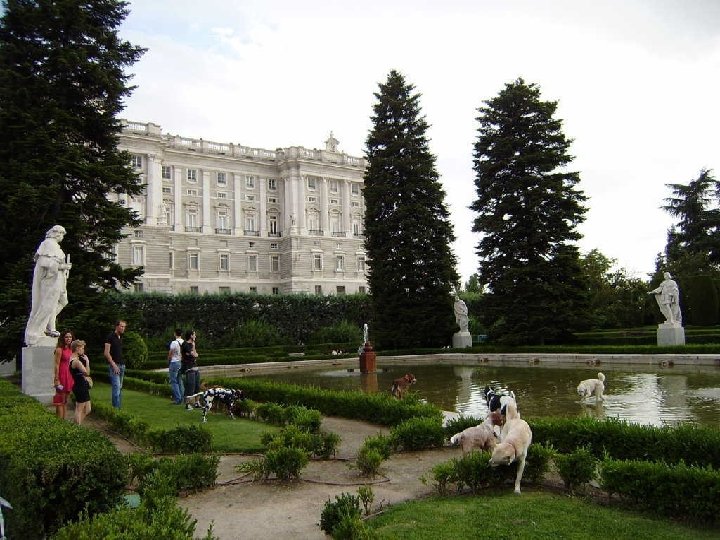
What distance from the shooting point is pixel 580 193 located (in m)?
28.8

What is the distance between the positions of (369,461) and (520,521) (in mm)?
1971

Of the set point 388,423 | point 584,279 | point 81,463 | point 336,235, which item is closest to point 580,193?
point 584,279

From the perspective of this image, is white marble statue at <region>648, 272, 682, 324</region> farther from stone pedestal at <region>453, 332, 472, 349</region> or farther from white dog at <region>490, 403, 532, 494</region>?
white dog at <region>490, 403, 532, 494</region>

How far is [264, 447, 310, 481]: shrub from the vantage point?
617cm

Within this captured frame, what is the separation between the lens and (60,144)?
1808 cm

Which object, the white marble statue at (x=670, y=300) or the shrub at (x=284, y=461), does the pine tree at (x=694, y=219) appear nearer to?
the white marble statue at (x=670, y=300)

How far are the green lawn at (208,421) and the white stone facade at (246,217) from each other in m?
45.5

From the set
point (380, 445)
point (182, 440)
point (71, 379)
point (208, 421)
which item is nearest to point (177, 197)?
point (208, 421)

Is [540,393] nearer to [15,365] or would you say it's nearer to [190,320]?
[15,365]

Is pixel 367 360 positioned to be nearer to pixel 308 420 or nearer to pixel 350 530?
pixel 308 420

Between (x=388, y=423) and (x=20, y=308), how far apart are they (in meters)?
12.8

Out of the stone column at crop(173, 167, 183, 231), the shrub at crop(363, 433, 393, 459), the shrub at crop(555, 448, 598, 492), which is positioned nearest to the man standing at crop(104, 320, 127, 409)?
the shrub at crop(363, 433, 393, 459)

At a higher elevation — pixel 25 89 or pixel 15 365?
pixel 25 89

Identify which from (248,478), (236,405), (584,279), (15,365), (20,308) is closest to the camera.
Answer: (248,478)
